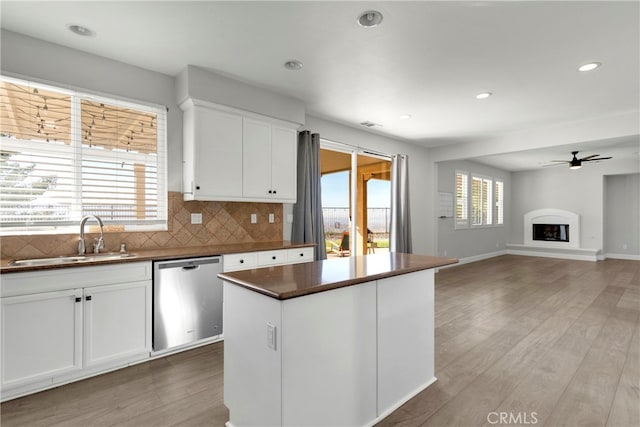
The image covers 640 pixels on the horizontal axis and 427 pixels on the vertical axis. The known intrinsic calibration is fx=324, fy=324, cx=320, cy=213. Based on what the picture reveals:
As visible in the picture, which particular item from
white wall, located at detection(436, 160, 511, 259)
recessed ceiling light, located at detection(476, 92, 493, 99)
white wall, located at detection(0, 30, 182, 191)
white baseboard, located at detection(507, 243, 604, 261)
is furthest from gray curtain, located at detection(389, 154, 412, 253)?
white baseboard, located at detection(507, 243, 604, 261)

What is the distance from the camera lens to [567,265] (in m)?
7.66

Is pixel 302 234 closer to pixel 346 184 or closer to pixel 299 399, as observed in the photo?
pixel 346 184

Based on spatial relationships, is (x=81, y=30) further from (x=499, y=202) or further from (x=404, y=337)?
(x=499, y=202)

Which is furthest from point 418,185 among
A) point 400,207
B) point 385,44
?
point 385,44

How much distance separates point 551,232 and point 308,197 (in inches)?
333

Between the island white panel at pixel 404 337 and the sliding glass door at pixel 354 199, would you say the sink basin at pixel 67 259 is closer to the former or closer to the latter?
the island white panel at pixel 404 337

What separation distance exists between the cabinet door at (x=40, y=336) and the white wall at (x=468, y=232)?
6.41 meters

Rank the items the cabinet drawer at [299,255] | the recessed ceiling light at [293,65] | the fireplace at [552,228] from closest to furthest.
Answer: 1. the recessed ceiling light at [293,65]
2. the cabinet drawer at [299,255]
3. the fireplace at [552,228]

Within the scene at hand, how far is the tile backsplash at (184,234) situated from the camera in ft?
8.65

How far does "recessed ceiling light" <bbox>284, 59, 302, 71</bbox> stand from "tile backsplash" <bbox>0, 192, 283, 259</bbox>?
163 centimetres

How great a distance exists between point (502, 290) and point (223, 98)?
5.00 m

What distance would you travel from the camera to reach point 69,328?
2.35m

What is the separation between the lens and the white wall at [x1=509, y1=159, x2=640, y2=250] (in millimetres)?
8367

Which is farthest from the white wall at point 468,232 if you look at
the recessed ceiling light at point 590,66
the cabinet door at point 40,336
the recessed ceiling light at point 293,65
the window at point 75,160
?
the cabinet door at point 40,336
